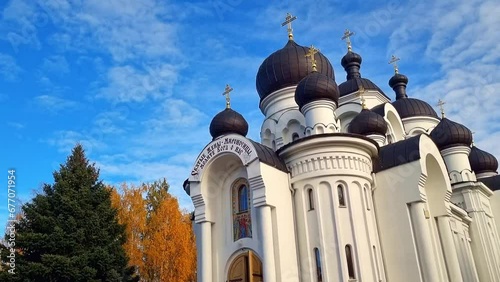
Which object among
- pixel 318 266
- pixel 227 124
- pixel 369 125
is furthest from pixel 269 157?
pixel 369 125

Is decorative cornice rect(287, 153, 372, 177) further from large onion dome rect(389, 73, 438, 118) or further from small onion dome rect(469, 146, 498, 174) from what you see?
small onion dome rect(469, 146, 498, 174)

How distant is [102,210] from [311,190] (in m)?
6.78

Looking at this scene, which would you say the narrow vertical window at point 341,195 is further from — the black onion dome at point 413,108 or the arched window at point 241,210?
the black onion dome at point 413,108

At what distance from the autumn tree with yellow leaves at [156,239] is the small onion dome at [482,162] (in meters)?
15.8

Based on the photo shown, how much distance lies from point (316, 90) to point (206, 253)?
677cm

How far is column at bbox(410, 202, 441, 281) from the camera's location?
43.3 feet

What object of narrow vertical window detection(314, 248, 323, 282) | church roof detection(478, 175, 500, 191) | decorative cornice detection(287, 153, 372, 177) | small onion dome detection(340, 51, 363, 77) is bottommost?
narrow vertical window detection(314, 248, 323, 282)

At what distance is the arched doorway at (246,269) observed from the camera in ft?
45.0

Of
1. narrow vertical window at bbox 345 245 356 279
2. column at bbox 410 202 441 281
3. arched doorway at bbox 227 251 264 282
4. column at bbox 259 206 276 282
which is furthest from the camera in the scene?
arched doorway at bbox 227 251 264 282

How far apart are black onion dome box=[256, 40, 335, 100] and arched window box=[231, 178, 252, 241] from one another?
19.9 feet

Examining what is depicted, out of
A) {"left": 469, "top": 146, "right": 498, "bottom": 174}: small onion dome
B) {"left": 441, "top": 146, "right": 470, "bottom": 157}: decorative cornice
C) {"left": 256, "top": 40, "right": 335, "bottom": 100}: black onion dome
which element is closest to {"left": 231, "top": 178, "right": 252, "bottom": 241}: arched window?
{"left": 256, "top": 40, "right": 335, "bottom": 100}: black onion dome

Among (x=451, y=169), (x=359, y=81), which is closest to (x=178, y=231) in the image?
(x=359, y=81)

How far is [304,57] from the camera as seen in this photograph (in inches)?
772

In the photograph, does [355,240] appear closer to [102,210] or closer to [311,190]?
[311,190]
